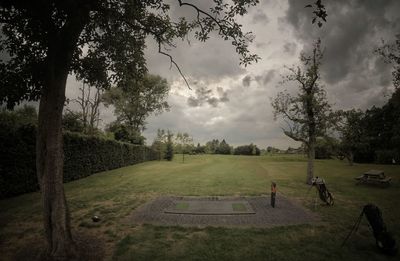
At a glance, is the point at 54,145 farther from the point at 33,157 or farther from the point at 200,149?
the point at 200,149

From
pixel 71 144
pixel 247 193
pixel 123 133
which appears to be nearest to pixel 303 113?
pixel 247 193

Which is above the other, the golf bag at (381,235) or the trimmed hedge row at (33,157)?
the trimmed hedge row at (33,157)

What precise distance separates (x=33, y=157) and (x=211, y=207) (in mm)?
11361

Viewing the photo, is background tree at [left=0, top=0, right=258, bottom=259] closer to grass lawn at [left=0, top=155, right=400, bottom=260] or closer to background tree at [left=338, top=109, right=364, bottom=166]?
grass lawn at [left=0, top=155, right=400, bottom=260]

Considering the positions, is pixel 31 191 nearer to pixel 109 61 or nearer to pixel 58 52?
pixel 109 61

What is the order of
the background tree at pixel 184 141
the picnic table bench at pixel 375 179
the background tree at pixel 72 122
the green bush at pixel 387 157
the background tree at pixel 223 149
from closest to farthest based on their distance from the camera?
the picnic table bench at pixel 375 179 → the background tree at pixel 72 122 → the green bush at pixel 387 157 → the background tree at pixel 184 141 → the background tree at pixel 223 149

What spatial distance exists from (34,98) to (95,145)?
17514 millimetres

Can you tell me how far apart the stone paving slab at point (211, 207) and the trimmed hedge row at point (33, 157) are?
29.7ft

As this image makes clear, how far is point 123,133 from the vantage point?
48.0m

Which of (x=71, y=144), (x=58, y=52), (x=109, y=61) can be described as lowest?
(x=71, y=144)

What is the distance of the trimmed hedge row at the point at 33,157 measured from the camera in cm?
1350

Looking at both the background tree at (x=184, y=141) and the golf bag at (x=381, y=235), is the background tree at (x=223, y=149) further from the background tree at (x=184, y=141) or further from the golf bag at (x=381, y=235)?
the golf bag at (x=381, y=235)

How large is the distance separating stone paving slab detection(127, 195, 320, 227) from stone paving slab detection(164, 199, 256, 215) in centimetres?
22

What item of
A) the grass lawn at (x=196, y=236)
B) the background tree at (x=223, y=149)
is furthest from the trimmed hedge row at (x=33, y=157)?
the background tree at (x=223, y=149)
